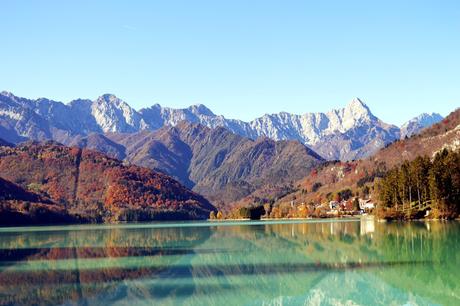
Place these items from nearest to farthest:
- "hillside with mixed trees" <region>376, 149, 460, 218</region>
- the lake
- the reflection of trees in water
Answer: the lake
the reflection of trees in water
"hillside with mixed trees" <region>376, 149, 460, 218</region>

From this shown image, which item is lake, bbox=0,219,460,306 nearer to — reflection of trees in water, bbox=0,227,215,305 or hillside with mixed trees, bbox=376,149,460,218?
reflection of trees in water, bbox=0,227,215,305

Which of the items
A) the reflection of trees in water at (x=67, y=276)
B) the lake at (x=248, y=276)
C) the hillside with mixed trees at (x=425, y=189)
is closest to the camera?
the lake at (x=248, y=276)

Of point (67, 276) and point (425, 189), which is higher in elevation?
point (425, 189)

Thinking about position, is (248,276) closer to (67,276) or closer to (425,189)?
(67,276)

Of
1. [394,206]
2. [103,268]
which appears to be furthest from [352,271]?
[394,206]

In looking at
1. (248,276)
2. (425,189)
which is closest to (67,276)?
(248,276)

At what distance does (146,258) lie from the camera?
52.7 m

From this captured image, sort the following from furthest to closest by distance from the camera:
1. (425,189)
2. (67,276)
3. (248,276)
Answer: (425,189), (67,276), (248,276)

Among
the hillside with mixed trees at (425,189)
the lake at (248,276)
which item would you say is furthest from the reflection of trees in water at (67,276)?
the hillside with mixed trees at (425,189)

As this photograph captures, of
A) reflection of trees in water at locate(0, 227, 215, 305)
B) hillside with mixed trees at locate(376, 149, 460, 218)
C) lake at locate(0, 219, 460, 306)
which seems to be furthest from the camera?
hillside with mixed trees at locate(376, 149, 460, 218)

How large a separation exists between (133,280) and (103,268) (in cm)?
803

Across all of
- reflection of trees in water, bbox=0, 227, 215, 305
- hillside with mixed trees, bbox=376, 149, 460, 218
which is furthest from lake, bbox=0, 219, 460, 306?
hillside with mixed trees, bbox=376, 149, 460, 218

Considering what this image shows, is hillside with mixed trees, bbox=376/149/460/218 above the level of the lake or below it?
above

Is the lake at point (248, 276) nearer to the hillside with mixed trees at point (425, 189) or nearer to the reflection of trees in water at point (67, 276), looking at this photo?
the reflection of trees in water at point (67, 276)
